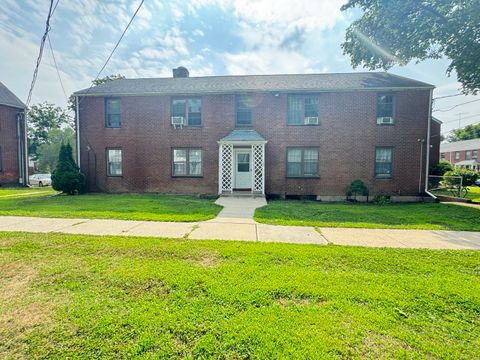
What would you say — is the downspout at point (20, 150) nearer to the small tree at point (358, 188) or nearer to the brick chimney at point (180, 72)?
the brick chimney at point (180, 72)

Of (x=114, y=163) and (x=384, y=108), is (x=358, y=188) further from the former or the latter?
(x=114, y=163)

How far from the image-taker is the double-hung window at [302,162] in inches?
506

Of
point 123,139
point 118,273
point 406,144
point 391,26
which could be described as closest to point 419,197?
point 406,144

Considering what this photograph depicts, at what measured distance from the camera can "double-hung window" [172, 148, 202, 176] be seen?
526 inches

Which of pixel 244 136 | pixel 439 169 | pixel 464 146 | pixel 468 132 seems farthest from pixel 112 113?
pixel 468 132

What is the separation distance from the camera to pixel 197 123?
13328 mm

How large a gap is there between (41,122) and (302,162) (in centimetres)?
5278

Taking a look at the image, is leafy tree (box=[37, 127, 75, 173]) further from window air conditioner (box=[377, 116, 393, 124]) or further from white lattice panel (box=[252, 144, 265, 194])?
window air conditioner (box=[377, 116, 393, 124])

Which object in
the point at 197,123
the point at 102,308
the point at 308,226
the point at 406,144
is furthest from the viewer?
the point at 197,123

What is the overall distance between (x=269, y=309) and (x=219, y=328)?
2.01 ft

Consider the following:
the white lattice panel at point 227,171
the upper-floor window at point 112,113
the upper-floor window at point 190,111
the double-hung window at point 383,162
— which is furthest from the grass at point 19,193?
the double-hung window at point 383,162

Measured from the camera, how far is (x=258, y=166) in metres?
12.7

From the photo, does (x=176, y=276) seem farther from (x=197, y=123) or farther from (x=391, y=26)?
(x=391, y=26)

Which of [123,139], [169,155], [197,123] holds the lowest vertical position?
[169,155]
